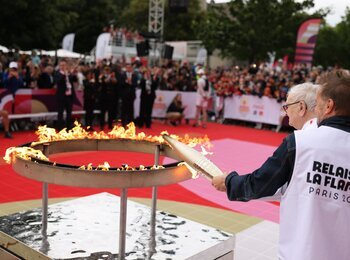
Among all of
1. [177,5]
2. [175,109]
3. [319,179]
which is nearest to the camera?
[319,179]

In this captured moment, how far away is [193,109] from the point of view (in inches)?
627

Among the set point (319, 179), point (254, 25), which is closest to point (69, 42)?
point (254, 25)

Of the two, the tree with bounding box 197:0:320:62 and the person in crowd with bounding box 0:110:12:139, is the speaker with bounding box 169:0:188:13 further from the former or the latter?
the person in crowd with bounding box 0:110:12:139

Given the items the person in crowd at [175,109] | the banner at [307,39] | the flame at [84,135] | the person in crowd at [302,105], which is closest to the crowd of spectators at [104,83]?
the person in crowd at [175,109]

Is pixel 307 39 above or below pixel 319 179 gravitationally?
above

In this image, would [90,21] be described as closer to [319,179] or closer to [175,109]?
[175,109]

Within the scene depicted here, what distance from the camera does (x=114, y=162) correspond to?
8.87m

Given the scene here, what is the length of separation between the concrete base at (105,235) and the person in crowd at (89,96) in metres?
7.93

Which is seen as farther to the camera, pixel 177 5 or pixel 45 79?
pixel 177 5

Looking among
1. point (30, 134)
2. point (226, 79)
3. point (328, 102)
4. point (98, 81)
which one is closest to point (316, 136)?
point (328, 102)

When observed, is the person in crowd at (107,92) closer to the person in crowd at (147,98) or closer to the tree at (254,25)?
the person in crowd at (147,98)

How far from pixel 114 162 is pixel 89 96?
4.16m

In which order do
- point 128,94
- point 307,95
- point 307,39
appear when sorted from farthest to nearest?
point 307,39
point 128,94
point 307,95

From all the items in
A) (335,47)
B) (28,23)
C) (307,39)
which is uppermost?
(335,47)
